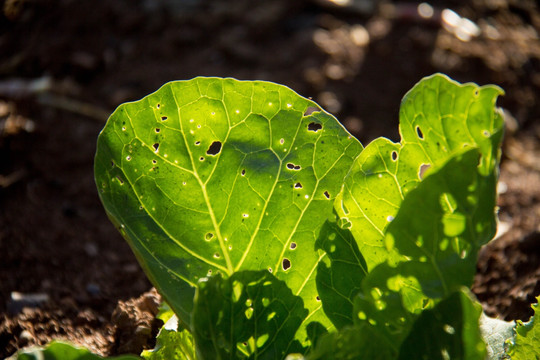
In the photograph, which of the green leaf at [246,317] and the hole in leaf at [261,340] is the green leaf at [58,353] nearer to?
the green leaf at [246,317]

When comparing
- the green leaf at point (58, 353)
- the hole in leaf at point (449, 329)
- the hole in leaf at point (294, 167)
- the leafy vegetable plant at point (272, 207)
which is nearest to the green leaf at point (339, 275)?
the leafy vegetable plant at point (272, 207)

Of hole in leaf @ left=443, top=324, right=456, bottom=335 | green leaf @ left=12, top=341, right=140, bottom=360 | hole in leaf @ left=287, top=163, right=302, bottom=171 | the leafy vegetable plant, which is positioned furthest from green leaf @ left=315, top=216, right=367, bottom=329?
green leaf @ left=12, top=341, right=140, bottom=360

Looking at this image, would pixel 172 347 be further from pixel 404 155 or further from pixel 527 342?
pixel 527 342

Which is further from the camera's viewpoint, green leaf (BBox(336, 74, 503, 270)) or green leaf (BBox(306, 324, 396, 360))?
green leaf (BBox(336, 74, 503, 270))

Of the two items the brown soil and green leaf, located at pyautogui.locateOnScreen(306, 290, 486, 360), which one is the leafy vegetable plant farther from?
the brown soil

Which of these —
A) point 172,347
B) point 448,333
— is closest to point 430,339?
point 448,333
